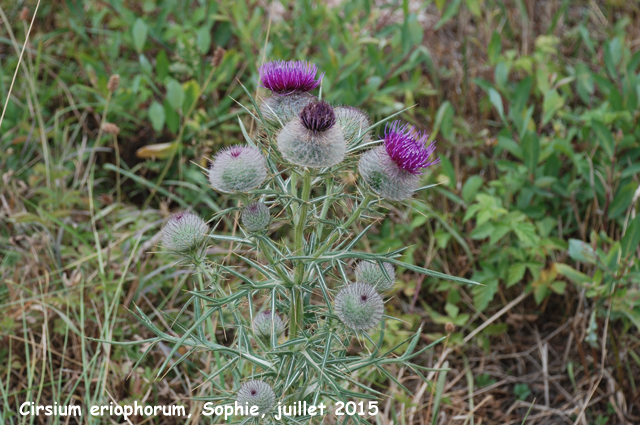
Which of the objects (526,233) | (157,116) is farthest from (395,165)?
(157,116)

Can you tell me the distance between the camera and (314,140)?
180cm

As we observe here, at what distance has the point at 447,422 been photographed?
324cm

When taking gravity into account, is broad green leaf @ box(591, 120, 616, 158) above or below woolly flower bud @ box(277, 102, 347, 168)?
below

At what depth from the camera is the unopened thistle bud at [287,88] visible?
6.60 ft

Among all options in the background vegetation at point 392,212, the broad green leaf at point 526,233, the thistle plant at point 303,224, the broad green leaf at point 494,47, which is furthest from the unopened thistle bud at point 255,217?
the broad green leaf at point 494,47

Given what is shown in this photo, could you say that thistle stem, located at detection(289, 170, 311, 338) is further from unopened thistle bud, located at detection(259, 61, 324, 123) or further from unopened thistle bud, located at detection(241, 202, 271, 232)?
unopened thistle bud, located at detection(259, 61, 324, 123)

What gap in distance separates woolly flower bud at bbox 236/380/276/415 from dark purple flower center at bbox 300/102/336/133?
2.85ft

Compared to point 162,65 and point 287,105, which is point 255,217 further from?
point 162,65

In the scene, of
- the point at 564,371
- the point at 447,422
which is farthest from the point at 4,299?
the point at 564,371

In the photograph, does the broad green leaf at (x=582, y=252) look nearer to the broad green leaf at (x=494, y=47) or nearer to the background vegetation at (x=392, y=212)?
the background vegetation at (x=392, y=212)

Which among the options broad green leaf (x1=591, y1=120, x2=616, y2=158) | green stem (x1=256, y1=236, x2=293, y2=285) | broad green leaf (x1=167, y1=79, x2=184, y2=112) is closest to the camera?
green stem (x1=256, y1=236, x2=293, y2=285)

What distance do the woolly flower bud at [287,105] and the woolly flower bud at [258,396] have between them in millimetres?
891

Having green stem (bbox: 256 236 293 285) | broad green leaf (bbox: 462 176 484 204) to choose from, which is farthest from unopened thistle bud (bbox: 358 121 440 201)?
broad green leaf (bbox: 462 176 484 204)

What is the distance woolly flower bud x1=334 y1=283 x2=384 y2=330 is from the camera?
197 centimetres
